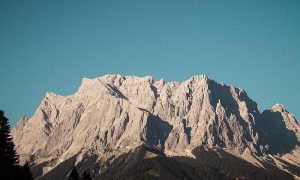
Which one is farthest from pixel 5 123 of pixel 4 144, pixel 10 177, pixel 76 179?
pixel 76 179

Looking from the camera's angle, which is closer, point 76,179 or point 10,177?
point 10,177

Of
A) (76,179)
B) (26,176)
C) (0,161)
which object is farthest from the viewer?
(76,179)

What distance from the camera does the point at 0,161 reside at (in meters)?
76.8

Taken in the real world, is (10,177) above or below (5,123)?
below

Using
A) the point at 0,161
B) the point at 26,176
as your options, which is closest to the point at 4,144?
the point at 0,161

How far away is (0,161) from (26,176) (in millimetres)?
10463

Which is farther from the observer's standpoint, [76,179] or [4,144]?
[76,179]

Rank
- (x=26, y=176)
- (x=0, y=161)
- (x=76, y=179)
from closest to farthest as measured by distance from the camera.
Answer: (x=0, y=161) < (x=26, y=176) < (x=76, y=179)

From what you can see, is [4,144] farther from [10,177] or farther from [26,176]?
[26,176]

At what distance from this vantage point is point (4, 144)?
77000 mm

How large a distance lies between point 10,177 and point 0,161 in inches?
117

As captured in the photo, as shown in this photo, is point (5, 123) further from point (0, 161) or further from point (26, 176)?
point (26, 176)

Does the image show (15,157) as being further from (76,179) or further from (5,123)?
(76,179)

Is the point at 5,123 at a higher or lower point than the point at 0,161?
higher
